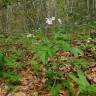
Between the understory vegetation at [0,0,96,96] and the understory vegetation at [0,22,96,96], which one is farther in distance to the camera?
the understory vegetation at [0,0,96,96]

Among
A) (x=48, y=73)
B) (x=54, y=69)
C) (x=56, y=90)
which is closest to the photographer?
(x=56, y=90)

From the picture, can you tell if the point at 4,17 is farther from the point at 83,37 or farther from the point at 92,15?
the point at 83,37

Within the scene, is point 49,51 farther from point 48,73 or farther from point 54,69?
point 54,69

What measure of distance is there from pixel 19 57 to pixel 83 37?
4.45ft

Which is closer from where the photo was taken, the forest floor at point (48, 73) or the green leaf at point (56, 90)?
the green leaf at point (56, 90)

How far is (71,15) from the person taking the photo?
327 inches

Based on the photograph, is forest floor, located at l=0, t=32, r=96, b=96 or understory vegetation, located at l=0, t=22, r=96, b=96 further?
forest floor, located at l=0, t=32, r=96, b=96

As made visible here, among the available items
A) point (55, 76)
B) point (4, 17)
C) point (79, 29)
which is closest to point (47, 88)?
point (55, 76)

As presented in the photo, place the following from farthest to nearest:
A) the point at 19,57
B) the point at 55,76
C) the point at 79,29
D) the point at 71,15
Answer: the point at 71,15 → the point at 79,29 → the point at 19,57 → the point at 55,76

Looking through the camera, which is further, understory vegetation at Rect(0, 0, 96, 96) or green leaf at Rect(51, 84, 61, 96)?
understory vegetation at Rect(0, 0, 96, 96)

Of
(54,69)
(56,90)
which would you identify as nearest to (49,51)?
(56,90)

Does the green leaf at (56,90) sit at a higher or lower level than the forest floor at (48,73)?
higher

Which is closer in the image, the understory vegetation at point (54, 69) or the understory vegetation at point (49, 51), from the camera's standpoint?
the understory vegetation at point (54, 69)

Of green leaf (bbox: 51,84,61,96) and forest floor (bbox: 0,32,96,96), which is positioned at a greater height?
green leaf (bbox: 51,84,61,96)
